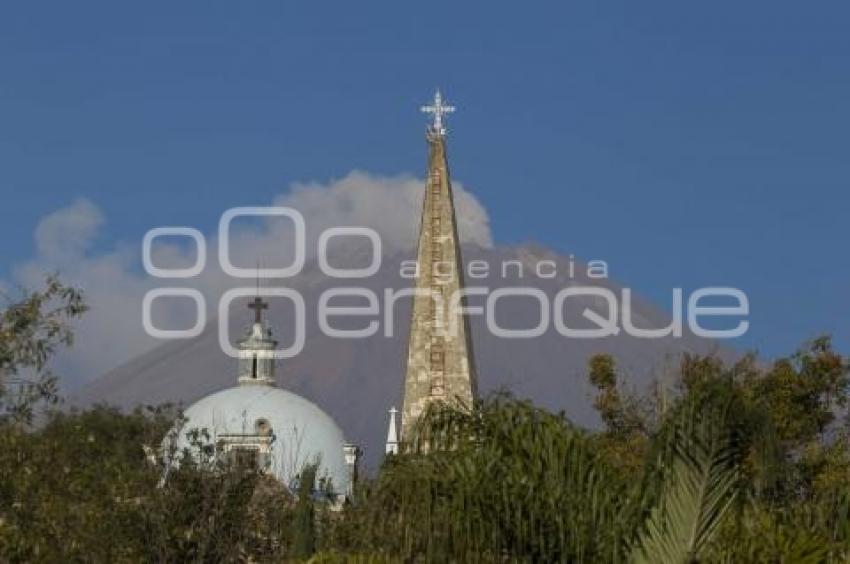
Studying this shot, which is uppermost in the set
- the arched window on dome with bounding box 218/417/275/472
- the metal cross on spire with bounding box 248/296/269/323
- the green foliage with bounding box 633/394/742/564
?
the metal cross on spire with bounding box 248/296/269/323

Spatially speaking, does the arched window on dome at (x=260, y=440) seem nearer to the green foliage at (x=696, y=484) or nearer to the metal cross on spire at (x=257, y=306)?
the metal cross on spire at (x=257, y=306)

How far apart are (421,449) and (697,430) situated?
2653mm

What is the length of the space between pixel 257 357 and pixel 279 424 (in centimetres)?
763

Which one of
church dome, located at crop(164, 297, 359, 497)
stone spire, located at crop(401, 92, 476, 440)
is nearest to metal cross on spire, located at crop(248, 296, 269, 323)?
church dome, located at crop(164, 297, 359, 497)

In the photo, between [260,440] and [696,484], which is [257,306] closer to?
[260,440]

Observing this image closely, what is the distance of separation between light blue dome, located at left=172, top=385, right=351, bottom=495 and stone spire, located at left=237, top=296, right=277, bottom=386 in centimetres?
306

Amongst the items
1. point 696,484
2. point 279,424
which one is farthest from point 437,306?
point 696,484

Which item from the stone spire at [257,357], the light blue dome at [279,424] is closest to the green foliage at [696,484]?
the light blue dome at [279,424]

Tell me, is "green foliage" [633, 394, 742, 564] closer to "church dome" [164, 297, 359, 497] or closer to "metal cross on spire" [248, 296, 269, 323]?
"church dome" [164, 297, 359, 497]

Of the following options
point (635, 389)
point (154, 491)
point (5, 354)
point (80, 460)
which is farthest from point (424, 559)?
point (635, 389)

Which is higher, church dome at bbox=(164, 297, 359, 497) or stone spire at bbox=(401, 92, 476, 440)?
stone spire at bbox=(401, 92, 476, 440)

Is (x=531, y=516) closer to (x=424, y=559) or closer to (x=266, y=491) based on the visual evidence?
(x=424, y=559)

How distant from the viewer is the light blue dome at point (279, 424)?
6694cm

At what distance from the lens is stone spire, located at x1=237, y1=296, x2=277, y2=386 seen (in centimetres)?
7631
